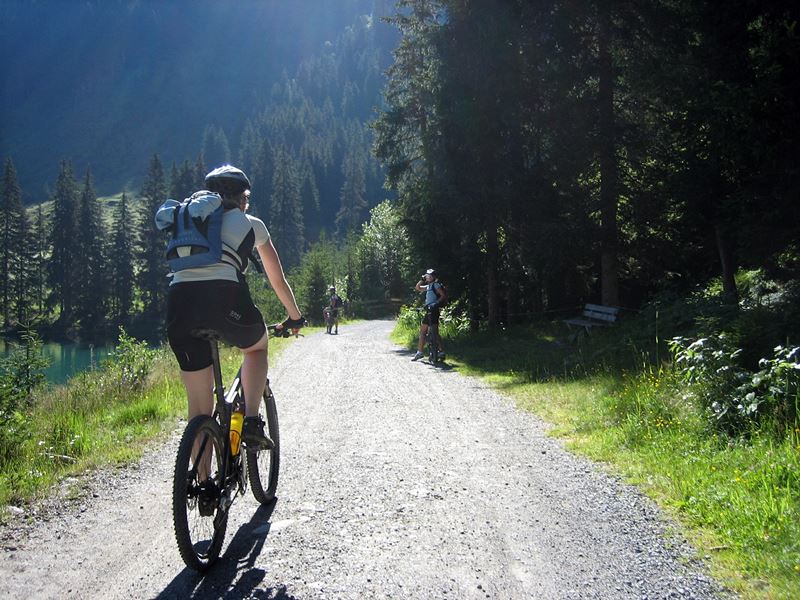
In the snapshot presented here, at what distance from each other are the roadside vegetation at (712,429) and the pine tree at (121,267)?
72849 millimetres

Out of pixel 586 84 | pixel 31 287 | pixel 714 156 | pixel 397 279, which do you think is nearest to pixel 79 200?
pixel 31 287

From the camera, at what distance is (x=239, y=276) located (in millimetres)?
4027

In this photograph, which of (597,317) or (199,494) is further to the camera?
(597,317)

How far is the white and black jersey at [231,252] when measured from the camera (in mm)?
3863

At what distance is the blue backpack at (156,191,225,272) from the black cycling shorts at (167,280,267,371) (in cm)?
15

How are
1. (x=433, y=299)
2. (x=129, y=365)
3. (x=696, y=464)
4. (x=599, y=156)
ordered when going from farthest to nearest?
(x=599, y=156) < (x=433, y=299) < (x=129, y=365) < (x=696, y=464)

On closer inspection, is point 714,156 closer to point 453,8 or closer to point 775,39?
point 775,39

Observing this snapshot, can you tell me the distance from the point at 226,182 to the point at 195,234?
541 mm

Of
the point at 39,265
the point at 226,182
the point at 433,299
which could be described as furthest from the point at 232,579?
the point at 39,265

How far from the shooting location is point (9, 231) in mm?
72250

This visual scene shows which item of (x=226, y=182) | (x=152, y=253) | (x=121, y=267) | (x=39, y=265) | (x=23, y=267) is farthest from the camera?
(x=39, y=265)

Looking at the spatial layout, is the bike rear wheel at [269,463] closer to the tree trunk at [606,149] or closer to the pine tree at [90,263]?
the tree trunk at [606,149]

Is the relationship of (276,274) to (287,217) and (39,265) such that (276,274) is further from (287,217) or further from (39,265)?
(287,217)

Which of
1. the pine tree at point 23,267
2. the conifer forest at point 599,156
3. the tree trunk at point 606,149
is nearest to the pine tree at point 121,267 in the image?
the pine tree at point 23,267
